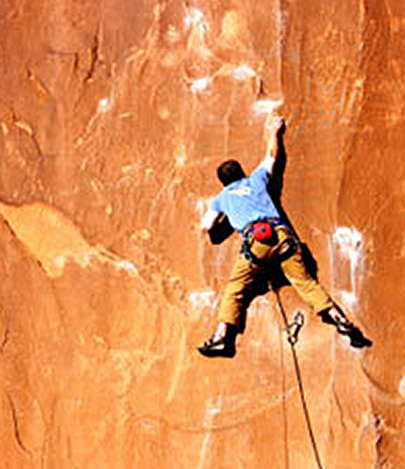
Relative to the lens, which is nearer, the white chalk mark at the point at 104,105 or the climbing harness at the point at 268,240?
the climbing harness at the point at 268,240

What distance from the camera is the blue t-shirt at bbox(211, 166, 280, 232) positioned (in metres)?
4.56

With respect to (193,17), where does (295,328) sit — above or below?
below

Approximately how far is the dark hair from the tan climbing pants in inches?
15.7

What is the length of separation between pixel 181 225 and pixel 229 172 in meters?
0.43

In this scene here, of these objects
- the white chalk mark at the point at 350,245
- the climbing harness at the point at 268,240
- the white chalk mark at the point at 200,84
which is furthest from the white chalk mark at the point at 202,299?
the white chalk mark at the point at 200,84

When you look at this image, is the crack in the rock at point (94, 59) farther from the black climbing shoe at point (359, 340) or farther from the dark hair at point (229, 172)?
the black climbing shoe at point (359, 340)

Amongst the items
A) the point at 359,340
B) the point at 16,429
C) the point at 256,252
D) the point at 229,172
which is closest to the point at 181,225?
the point at 229,172

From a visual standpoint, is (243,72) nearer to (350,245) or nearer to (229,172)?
(229,172)

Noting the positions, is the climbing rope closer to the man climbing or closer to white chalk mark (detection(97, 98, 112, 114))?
the man climbing

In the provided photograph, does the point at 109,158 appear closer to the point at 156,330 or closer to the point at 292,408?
the point at 156,330

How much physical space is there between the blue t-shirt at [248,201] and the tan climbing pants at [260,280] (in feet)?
0.43

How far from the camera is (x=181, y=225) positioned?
190 inches

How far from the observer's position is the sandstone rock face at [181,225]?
470 cm

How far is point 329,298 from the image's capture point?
180 inches
